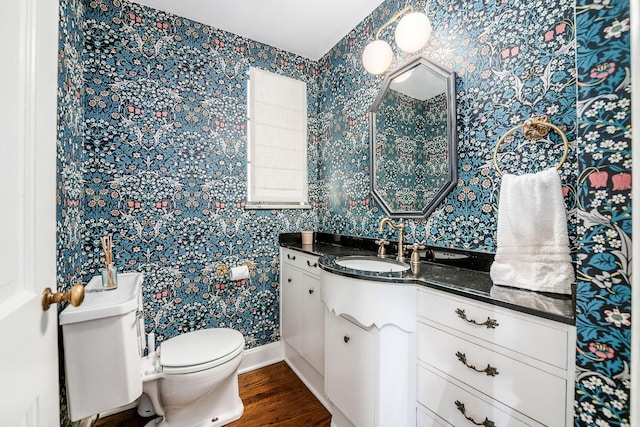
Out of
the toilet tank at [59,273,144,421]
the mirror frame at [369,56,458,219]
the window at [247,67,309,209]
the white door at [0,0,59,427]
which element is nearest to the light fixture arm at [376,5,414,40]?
the mirror frame at [369,56,458,219]

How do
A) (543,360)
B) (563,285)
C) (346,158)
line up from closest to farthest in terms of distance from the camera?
1. (543,360)
2. (563,285)
3. (346,158)

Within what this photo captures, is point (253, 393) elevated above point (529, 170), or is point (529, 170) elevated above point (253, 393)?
point (529, 170)

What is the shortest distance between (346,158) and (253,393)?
188cm

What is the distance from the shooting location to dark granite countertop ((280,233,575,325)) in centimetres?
85

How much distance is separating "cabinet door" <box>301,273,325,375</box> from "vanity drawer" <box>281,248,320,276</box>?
5cm

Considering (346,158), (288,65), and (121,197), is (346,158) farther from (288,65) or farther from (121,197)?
(121,197)

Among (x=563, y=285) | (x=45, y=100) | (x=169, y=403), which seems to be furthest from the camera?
(x=169, y=403)

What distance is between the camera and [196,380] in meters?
1.43

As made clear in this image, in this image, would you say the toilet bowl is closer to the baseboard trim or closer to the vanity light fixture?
the baseboard trim

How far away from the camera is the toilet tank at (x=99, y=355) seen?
1144 millimetres

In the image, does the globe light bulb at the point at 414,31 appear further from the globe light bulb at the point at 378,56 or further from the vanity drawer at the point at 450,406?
the vanity drawer at the point at 450,406

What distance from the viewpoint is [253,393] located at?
6.20 feet

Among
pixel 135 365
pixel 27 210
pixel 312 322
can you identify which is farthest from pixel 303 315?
pixel 27 210

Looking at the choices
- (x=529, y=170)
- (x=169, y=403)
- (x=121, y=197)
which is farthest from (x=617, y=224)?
(x=121, y=197)
